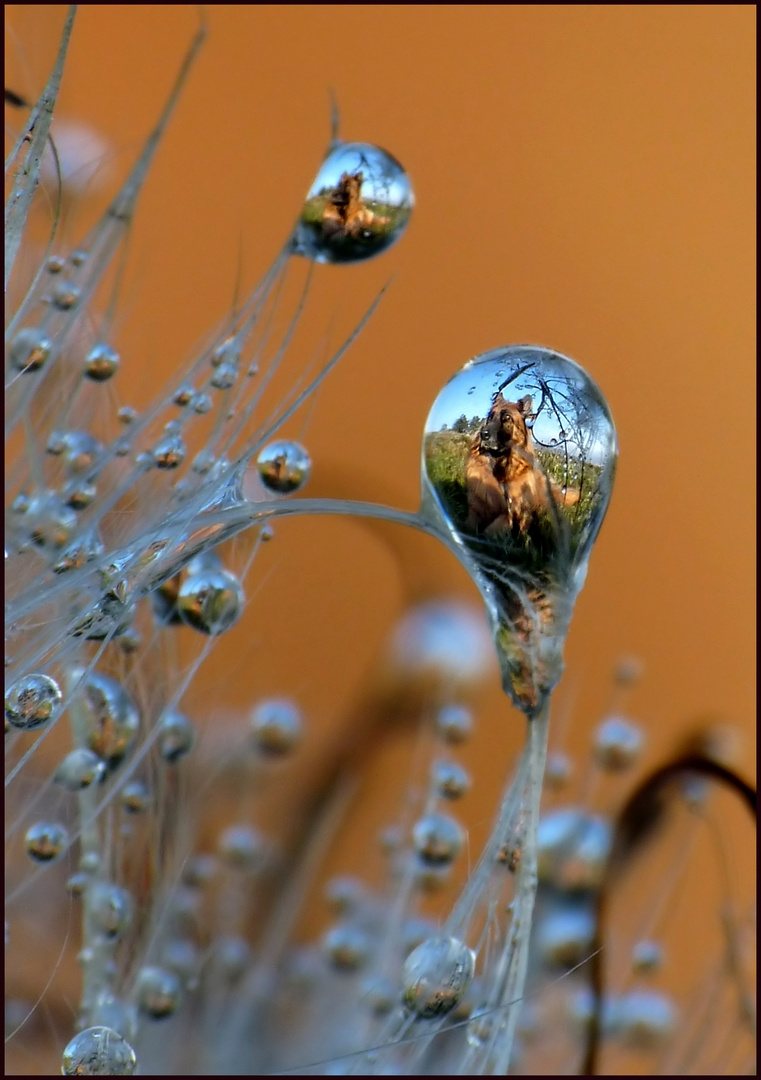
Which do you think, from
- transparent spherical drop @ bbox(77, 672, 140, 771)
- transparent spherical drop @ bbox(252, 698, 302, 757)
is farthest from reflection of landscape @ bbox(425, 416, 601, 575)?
transparent spherical drop @ bbox(252, 698, 302, 757)

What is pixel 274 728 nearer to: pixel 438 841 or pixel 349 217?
pixel 438 841

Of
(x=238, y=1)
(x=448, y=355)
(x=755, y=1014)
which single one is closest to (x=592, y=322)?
(x=448, y=355)

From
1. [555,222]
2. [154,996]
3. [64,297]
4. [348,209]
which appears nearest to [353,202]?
[348,209]

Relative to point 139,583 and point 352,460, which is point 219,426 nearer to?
point 139,583

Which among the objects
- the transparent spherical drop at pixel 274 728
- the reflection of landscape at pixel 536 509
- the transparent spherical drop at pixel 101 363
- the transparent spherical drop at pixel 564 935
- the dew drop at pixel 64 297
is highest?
the dew drop at pixel 64 297

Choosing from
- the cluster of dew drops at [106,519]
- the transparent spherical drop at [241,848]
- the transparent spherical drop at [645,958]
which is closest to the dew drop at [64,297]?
the cluster of dew drops at [106,519]

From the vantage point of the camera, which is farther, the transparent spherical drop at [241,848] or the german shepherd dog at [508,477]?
the transparent spherical drop at [241,848]

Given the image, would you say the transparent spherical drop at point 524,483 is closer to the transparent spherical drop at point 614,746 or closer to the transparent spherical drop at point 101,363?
the transparent spherical drop at point 101,363

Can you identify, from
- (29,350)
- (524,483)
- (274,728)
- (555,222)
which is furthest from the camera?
(555,222)
